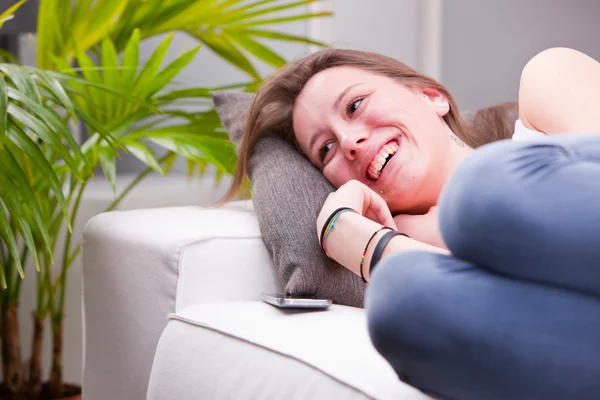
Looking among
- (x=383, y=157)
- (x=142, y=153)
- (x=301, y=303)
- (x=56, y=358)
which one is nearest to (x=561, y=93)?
(x=383, y=157)

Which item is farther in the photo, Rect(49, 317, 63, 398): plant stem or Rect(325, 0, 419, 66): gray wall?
Rect(325, 0, 419, 66): gray wall

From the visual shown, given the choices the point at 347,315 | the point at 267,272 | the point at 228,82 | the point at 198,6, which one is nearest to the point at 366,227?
the point at 347,315

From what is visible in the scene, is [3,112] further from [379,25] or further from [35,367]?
[379,25]

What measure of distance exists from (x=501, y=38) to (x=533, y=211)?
3259 mm

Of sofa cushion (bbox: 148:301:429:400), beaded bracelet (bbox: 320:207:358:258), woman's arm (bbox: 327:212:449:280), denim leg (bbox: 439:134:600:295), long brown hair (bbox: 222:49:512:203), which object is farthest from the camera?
long brown hair (bbox: 222:49:512:203)

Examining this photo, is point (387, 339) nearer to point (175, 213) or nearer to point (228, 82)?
point (175, 213)

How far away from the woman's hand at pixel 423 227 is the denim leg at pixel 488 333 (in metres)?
0.66

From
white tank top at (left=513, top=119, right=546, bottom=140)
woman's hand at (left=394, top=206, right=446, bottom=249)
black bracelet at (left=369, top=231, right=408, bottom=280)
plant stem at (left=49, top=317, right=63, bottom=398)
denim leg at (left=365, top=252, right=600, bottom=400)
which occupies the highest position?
denim leg at (left=365, top=252, right=600, bottom=400)

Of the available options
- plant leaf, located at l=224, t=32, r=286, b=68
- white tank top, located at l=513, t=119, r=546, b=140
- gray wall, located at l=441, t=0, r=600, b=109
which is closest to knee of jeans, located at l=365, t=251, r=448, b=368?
white tank top, located at l=513, t=119, r=546, b=140

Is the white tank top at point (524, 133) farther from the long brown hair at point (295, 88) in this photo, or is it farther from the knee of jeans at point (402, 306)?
the knee of jeans at point (402, 306)

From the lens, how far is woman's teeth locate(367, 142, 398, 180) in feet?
4.49

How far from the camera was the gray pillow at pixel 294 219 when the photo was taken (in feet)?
4.04

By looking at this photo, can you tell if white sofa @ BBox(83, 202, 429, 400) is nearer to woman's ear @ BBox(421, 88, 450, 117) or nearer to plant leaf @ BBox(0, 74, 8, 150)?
plant leaf @ BBox(0, 74, 8, 150)

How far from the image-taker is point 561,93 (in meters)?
1.26
